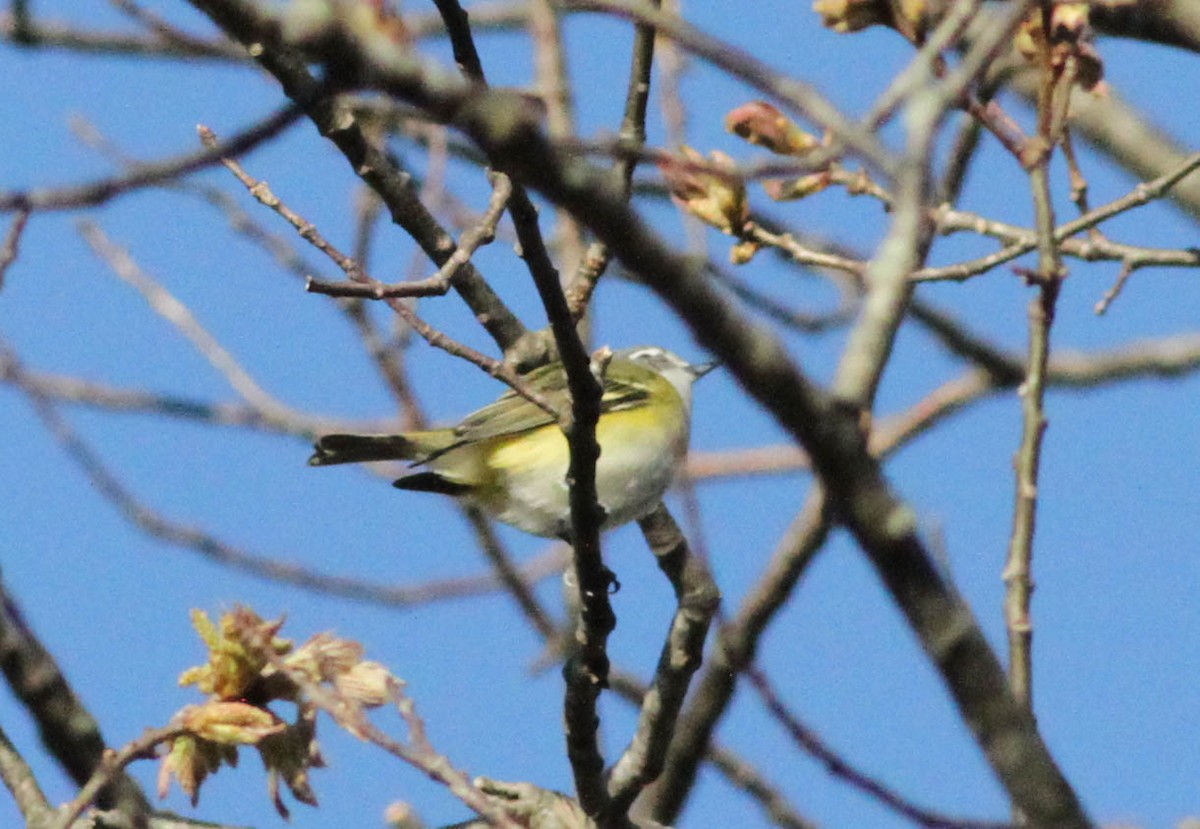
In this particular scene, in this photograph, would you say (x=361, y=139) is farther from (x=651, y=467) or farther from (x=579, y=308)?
(x=651, y=467)

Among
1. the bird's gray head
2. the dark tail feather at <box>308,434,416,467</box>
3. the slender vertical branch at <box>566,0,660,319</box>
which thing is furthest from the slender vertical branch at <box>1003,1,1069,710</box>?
the bird's gray head

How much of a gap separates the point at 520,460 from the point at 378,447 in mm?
453

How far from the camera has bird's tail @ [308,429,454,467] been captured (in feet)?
15.1

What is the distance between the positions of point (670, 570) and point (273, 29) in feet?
9.51

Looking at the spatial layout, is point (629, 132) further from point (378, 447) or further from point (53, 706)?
point (53, 706)

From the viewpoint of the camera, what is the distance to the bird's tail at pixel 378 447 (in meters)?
4.61

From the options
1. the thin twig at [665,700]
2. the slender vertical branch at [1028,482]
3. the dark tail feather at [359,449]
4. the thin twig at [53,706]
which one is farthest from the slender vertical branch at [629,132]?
the slender vertical branch at [1028,482]

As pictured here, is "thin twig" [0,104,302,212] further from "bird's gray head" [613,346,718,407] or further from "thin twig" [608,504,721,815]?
"bird's gray head" [613,346,718,407]

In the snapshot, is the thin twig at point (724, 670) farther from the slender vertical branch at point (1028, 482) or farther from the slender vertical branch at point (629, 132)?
the slender vertical branch at point (1028, 482)

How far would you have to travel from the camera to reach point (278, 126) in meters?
1.38

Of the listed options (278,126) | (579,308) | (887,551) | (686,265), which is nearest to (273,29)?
(278,126)

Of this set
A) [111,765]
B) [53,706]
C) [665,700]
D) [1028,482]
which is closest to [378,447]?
[665,700]

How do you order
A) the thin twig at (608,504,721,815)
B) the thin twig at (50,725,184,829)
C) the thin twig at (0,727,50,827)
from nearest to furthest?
the thin twig at (50,725,184,829) < the thin twig at (0,727,50,827) < the thin twig at (608,504,721,815)

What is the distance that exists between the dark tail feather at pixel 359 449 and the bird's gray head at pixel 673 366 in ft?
4.93
